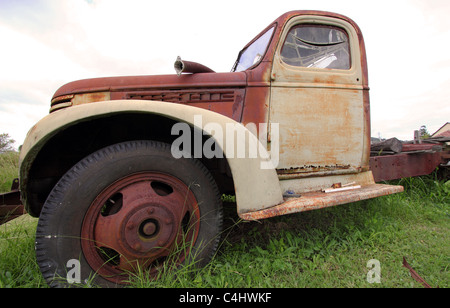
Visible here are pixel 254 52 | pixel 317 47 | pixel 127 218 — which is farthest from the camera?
pixel 254 52

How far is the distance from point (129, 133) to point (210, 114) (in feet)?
2.33

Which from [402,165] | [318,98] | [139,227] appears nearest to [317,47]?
[318,98]

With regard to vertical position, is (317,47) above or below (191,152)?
above

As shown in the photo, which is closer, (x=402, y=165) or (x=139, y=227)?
(x=139, y=227)

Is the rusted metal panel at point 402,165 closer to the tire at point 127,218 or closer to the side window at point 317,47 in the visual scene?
the side window at point 317,47

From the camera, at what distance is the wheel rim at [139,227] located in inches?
54.4

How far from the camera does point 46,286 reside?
55.4 inches

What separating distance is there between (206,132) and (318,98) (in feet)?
3.32

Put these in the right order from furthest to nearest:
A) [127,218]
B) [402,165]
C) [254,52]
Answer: [402,165]
[254,52]
[127,218]

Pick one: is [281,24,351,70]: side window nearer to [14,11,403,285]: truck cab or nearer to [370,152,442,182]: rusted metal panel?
[14,11,403,285]: truck cab

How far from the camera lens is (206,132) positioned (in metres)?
1.47

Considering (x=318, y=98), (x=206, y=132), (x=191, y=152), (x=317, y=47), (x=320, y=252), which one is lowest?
(x=320, y=252)

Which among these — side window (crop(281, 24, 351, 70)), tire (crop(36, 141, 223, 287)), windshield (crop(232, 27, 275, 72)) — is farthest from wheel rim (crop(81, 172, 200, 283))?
side window (crop(281, 24, 351, 70))

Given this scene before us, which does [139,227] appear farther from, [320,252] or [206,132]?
[320,252]
